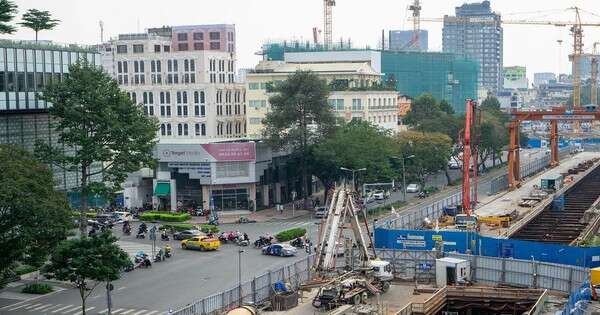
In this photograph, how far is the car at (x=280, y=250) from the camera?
73688 mm

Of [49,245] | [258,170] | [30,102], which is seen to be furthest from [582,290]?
[258,170]

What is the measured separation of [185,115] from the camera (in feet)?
405

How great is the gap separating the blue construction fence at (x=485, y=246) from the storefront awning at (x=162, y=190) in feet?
125

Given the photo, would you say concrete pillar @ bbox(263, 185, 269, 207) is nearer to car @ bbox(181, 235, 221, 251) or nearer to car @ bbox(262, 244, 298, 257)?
car @ bbox(181, 235, 221, 251)

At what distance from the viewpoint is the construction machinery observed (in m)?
50.8

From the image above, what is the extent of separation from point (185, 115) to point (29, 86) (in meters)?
48.2

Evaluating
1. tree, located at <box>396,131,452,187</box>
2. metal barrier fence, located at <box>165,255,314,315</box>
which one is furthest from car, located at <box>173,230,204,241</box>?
tree, located at <box>396,131,452,187</box>

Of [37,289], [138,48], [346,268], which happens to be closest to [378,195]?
[346,268]

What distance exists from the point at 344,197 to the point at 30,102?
31146 millimetres

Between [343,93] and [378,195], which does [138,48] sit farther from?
[378,195]

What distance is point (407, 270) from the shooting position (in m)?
60.3

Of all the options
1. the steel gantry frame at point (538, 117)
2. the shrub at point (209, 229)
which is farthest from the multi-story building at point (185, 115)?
the steel gantry frame at point (538, 117)

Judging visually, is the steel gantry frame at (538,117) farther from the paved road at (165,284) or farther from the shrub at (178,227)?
the shrub at (178,227)

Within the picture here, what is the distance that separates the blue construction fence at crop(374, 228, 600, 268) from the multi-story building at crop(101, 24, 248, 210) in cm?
3400
